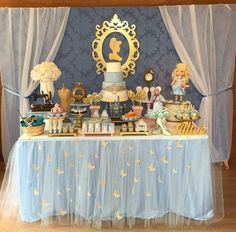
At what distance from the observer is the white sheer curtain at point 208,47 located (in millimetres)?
3955

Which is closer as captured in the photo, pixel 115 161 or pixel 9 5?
pixel 115 161

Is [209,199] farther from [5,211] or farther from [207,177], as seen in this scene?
[5,211]

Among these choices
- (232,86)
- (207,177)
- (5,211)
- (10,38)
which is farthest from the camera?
(232,86)

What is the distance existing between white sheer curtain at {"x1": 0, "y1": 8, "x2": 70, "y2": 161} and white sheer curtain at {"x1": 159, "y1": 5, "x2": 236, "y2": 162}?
122 centimetres

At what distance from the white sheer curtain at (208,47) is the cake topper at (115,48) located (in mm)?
588

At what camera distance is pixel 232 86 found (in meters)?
4.30

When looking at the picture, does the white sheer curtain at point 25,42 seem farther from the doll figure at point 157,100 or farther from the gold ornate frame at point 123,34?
the doll figure at point 157,100

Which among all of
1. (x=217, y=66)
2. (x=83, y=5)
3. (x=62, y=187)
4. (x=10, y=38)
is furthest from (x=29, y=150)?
(x=217, y=66)

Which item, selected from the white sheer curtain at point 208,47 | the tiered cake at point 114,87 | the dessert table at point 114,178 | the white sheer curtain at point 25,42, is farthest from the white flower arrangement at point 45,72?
the white sheer curtain at point 208,47

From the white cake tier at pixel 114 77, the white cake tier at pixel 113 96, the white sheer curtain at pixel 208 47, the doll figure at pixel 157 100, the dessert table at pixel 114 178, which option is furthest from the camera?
the white sheer curtain at pixel 208 47

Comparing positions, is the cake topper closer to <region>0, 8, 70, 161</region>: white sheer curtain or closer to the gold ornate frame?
the gold ornate frame

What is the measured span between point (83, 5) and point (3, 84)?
1.29 meters

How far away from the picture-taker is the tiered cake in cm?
318

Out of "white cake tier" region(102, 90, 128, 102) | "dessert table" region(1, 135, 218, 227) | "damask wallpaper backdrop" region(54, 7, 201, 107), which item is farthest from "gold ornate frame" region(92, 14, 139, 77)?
"dessert table" region(1, 135, 218, 227)
